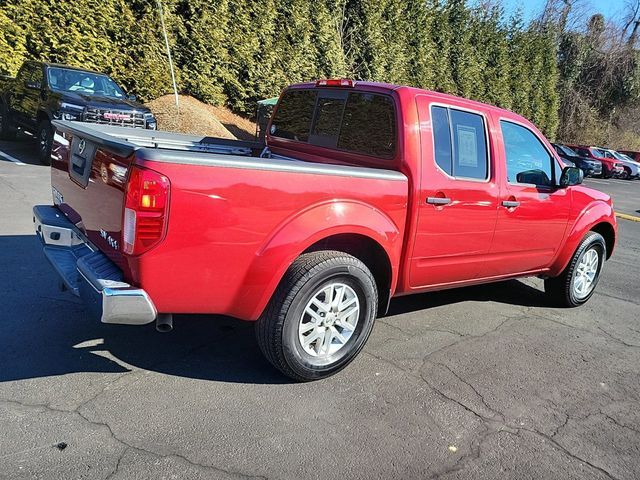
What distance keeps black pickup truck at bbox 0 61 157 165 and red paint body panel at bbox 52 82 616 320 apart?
6.05 m

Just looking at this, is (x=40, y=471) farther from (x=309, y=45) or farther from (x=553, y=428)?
(x=309, y=45)

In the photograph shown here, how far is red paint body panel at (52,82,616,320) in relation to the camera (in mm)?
2811

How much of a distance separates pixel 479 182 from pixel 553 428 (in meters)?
1.84

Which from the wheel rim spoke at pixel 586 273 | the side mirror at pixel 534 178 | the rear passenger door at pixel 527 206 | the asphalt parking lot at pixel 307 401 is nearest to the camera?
the asphalt parking lot at pixel 307 401

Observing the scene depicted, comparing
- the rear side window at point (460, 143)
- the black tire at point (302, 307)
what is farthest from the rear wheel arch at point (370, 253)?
the rear side window at point (460, 143)

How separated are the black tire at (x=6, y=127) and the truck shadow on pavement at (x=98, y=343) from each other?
28.2ft

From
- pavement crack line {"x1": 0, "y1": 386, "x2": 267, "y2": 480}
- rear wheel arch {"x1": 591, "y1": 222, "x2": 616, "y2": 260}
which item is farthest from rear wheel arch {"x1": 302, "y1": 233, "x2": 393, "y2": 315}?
rear wheel arch {"x1": 591, "y1": 222, "x2": 616, "y2": 260}

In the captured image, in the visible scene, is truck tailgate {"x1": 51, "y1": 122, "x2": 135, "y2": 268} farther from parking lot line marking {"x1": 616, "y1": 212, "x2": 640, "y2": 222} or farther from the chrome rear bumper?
parking lot line marking {"x1": 616, "y1": 212, "x2": 640, "y2": 222}

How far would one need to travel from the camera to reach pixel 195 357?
11.9 ft

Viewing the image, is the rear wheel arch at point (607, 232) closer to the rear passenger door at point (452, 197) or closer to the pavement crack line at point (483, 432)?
the rear passenger door at point (452, 197)

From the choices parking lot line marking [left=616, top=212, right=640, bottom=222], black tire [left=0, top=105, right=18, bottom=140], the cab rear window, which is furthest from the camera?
parking lot line marking [left=616, top=212, right=640, bottom=222]

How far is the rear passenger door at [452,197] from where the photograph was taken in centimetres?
382

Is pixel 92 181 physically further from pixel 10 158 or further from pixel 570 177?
pixel 10 158

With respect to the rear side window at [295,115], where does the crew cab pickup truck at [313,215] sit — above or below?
below
